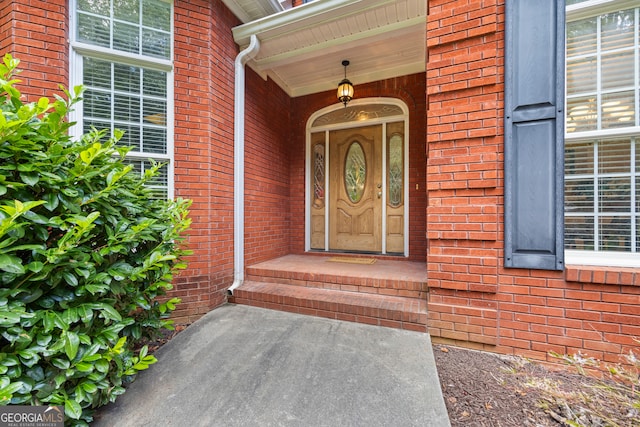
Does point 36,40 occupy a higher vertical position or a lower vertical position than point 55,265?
higher

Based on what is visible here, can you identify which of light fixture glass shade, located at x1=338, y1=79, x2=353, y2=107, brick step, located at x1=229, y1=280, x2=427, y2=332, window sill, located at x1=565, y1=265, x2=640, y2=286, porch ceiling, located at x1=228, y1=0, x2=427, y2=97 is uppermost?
porch ceiling, located at x1=228, y1=0, x2=427, y2=97

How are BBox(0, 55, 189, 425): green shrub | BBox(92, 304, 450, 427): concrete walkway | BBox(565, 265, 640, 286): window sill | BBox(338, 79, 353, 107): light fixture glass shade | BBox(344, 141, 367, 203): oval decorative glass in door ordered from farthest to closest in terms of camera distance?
BBox(344, 141, 367, 203): oval decorative glass in door → BBox(338, 79, 353, 107): light fixture glass shade → BBox(565, 265, 640, 286): window sill → BBox(92, 304, 450, 427): concrete walkway → BBox(0, 55, 189, 425): green shrub

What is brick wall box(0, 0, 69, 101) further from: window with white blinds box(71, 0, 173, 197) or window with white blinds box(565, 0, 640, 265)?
window with white blinds box(565, 0, 640, 265)

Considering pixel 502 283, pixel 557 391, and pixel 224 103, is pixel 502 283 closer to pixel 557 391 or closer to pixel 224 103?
pixel 557 391

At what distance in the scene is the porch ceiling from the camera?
8.08ft

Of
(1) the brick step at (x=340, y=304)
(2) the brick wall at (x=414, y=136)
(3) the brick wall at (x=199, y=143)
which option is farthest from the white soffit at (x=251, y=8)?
(1) the brick step at (x=340, y=304)

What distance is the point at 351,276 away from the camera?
264cm

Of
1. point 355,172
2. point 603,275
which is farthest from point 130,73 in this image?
point 603,275

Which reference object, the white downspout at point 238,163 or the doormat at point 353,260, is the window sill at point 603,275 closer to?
the doormat at point 353,260

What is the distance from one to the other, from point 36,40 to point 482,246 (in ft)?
13.2

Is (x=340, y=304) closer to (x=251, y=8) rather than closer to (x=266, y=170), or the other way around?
(x=266, y=170)

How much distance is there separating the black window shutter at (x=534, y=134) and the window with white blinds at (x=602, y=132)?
19 cm

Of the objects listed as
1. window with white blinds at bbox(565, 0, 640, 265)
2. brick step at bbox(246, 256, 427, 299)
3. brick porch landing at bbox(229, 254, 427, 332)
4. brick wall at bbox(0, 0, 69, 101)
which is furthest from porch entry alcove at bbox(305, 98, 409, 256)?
brick wall at bbox(0, 0, 69, 101)

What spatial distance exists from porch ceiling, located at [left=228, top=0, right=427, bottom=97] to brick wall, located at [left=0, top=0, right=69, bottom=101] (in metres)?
1.55
